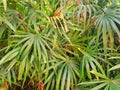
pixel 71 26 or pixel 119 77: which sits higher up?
pixel 71 26

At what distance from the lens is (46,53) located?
5.55 ft

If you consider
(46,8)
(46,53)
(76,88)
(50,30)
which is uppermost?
(46,8)

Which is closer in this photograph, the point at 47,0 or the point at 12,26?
the point at 12,26

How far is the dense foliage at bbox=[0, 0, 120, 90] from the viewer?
5.59 ft

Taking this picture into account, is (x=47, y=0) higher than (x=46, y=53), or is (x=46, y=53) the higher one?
(x=47, y=0)

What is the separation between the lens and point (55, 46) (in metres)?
1.74

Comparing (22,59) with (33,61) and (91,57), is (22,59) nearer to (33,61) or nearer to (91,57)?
(33,61)

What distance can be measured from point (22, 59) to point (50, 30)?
27cm

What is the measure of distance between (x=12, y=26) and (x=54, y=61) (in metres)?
0.36

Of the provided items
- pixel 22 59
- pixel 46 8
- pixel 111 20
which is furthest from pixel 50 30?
pixel 111 20

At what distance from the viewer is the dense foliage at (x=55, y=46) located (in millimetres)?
1704

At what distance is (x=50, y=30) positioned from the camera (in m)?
1.78

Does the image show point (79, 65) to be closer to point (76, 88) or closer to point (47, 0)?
point (76, 88)

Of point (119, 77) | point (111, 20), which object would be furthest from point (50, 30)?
point (119, 77)
